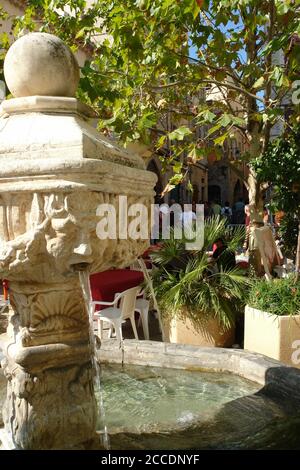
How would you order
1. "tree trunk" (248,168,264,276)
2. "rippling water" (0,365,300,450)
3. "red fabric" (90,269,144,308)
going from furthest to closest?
"tree trunk" (248,168,264,276) → "red fabric" (90,269,144,308) → "rippling water" (0,365,300,450)

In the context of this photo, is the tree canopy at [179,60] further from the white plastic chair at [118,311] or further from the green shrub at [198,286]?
the white plastic chair at [118,311]

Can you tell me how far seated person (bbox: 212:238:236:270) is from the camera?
6.57 m

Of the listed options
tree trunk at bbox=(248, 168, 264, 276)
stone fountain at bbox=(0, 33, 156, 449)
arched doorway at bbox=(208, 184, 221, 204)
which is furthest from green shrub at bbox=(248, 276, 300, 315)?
arched doorway at bbox=(208, 184, 221, 204)

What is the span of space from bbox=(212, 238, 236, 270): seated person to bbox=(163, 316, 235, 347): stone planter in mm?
936

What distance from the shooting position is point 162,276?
6309 mm

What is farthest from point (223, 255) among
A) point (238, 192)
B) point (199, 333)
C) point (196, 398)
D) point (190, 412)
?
point (238, 192)

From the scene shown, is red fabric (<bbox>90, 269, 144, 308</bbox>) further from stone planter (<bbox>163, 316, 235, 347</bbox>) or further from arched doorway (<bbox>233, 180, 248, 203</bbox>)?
arched doorway (<bbox>233, 180, 248, 203</bbox>)

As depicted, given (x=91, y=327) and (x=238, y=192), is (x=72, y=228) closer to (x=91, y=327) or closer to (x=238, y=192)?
(x=91, y=327)

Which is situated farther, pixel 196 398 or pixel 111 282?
pixel 111 282

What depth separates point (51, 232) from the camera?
88.7 inches

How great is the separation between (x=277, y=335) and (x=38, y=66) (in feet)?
12.0

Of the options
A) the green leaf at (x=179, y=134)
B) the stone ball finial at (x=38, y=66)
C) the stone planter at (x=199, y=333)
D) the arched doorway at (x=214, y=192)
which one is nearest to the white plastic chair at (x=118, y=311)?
the stone planter at (x=199, y=333)

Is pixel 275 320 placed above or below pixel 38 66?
below
